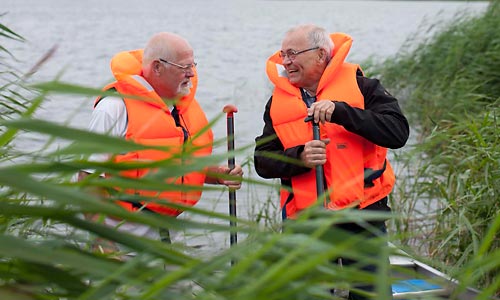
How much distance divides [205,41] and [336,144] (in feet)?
53.1

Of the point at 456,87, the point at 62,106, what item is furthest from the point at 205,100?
the point at 456,87

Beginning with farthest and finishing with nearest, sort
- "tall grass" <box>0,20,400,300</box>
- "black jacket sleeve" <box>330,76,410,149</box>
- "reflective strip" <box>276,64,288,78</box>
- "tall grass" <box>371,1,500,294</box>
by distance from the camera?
"tall grass" <box>371,1,500,294</box>, "reflective strip" <box>276,64,288,78</box>, "black jacket sleeve" <box>330,76,410,149</box>, "tall grass" <box>0,20,400,300</box>

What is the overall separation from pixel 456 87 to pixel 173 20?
18.0 meters

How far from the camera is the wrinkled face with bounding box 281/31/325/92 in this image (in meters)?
3.65

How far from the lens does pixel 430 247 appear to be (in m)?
5.36

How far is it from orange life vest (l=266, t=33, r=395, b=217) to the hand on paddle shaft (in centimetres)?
9

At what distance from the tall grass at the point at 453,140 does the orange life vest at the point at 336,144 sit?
27 centimetres

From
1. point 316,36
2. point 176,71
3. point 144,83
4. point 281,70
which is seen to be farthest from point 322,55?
→ point 144,83

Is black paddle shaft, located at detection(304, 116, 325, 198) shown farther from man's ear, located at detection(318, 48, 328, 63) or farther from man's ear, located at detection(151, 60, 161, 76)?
man's ear, located at detection(151, 60, 161, 76)

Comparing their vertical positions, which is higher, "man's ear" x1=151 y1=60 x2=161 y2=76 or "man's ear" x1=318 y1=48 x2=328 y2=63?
"man's ear" x1=318 y1=48 x2=328 y2=63

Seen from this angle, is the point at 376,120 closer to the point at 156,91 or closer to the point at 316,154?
the point at 316,154

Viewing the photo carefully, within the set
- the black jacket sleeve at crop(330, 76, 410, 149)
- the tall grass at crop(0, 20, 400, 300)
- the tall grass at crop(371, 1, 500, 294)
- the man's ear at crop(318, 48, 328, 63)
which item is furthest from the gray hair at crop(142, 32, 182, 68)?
the tall grass at crop(0, 20, 400, 300)

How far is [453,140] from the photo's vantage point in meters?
5.10

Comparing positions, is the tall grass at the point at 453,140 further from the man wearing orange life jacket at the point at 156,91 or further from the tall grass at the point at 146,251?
the tall grass at the point at 146,251
